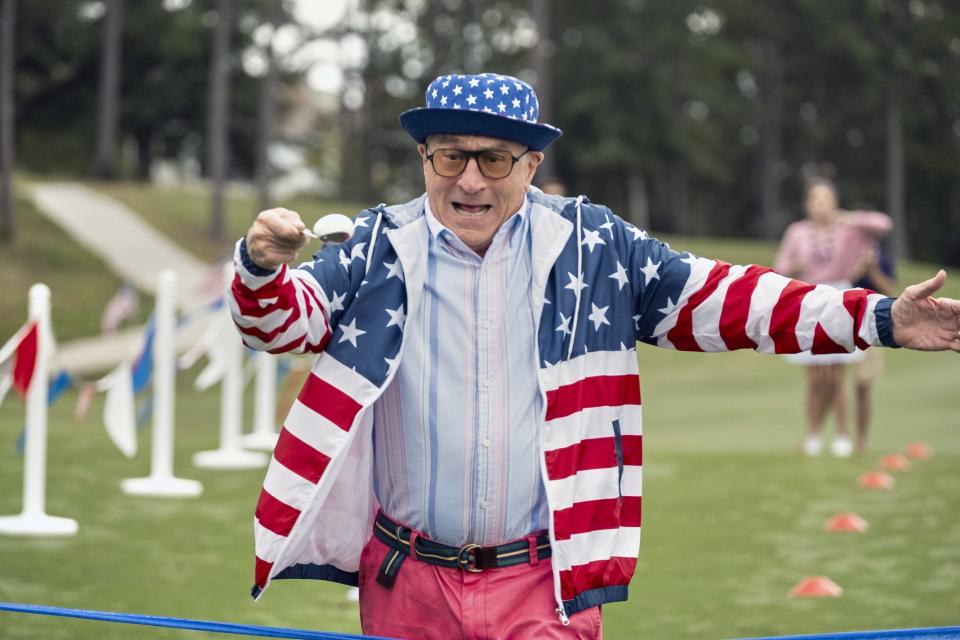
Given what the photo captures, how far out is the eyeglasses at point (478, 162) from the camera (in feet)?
12.1

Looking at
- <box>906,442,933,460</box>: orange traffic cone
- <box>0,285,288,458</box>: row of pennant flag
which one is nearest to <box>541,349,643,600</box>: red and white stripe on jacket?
<box>0,285,288,458</box>: row of pennant flag

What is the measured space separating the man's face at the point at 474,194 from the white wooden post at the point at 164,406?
6.56m

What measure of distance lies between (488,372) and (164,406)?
6.89 m

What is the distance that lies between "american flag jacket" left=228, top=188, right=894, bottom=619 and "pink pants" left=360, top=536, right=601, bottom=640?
7cm

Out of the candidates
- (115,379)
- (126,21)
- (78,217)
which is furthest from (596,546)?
(126,21)

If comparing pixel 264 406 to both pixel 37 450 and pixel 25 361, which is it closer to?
pixel 25 361

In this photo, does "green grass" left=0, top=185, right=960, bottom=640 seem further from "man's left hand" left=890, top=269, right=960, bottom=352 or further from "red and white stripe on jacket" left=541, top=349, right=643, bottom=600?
"man's left hand" left=890, top=269, right=960, bottom=352

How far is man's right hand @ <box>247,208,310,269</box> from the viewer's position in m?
3.30

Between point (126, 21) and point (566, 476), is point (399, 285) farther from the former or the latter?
point (126, 21)

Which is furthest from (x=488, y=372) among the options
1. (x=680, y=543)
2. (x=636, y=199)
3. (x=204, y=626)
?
(x=636, y=199)

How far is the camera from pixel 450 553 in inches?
147

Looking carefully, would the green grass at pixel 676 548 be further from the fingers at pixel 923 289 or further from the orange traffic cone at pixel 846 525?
the fingers at pixel 923 289

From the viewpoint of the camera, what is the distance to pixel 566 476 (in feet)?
12.0

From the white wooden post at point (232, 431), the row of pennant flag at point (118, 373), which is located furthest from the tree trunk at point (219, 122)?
the white wooden post at point (232, 431)
